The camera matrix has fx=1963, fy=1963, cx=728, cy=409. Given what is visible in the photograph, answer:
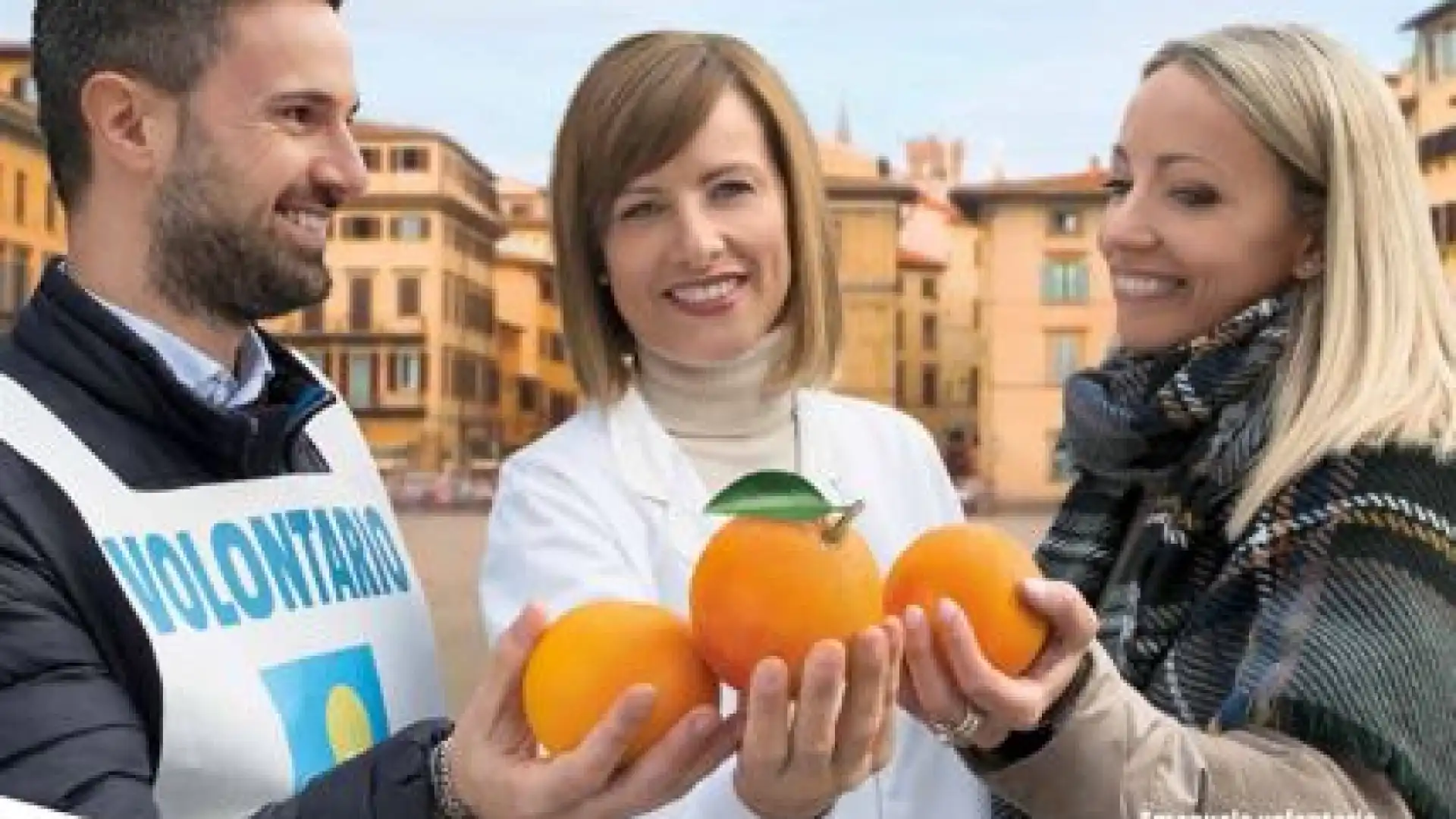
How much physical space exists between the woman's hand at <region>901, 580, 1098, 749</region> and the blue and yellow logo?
2.67 ft

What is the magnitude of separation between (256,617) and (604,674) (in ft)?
2.89

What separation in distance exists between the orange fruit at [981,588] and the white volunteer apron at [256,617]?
2.86 feet

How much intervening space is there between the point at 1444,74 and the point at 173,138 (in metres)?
34.1

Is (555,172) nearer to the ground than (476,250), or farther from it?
farther from it

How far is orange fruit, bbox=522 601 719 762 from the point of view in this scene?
5.55 ft

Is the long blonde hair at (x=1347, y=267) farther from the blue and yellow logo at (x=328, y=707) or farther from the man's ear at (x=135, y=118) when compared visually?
the man's ear at (x=135, y=118)

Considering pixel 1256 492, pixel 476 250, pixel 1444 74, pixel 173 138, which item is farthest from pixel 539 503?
pixel 476 250

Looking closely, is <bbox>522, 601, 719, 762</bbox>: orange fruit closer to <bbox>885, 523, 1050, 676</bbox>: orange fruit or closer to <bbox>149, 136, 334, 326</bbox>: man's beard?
<bbox>885, 523, 1050, 676</bbox>: orange fruit

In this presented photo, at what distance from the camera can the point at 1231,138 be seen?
2387 mm

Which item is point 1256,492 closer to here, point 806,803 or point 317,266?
point 806,803

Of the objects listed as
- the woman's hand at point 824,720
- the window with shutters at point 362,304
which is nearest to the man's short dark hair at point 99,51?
the woman's hand at point 824,720

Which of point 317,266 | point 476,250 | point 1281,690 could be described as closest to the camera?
point 1281,690

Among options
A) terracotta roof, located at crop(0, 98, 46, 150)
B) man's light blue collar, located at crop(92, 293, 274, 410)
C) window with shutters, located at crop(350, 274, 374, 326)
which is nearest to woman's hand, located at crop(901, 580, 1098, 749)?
man's light blue collar, located at crop(92, 293, 274, 410)

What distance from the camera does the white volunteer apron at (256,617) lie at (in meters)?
Answer: 2.26
